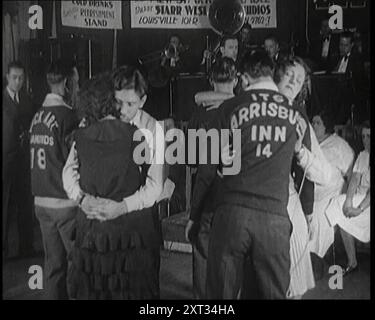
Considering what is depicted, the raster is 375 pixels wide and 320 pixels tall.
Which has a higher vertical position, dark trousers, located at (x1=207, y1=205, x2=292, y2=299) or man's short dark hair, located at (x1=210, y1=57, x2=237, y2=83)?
man's short dark hair, located at (x1=210, y1=57, x2=237, y2=83)

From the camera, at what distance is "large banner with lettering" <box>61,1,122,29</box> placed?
2.02 meters

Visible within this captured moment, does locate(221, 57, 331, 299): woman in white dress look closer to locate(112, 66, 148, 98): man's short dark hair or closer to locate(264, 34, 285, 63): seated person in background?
locate(264, 34, 285, 63): seated person in background

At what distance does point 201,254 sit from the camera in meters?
1.96

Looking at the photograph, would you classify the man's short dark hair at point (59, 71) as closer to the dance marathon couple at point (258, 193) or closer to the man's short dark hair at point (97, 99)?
the man's short dark hair at point (97, 99)

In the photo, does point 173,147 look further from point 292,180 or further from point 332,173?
point 332,173

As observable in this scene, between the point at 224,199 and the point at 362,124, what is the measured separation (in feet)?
1.90

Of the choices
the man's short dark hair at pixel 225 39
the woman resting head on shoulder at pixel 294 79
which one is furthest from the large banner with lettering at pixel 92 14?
the woman resting head on shoulder at pixel 294 79

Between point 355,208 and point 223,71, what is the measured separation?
2.27 ft

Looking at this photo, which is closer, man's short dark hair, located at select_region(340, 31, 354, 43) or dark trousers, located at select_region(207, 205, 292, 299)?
dark trousers, located at select_region(207, 205, 292, 299)

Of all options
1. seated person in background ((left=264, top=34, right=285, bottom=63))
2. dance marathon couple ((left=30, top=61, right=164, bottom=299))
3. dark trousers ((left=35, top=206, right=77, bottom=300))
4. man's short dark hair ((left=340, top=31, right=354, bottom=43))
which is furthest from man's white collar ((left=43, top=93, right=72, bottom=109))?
man's short dark hair ((left=340, top=31, right=354, bottom=43))

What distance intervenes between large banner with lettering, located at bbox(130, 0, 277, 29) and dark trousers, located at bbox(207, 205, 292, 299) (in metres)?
0.69

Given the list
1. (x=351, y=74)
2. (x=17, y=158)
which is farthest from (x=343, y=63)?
(x=17, y=158)
